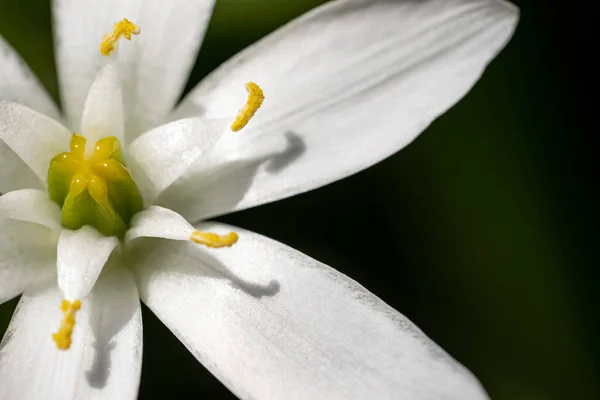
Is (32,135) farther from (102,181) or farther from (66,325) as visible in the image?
(66,325)

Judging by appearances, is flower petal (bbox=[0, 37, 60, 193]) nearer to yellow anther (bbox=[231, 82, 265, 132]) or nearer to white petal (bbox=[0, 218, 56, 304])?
white petal (bbox=[0, 218, 56, 304])

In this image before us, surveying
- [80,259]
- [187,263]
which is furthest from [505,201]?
[80,259]

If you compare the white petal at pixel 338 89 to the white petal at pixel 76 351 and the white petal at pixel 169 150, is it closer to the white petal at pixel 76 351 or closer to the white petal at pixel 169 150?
the white petal at pixel 169 150

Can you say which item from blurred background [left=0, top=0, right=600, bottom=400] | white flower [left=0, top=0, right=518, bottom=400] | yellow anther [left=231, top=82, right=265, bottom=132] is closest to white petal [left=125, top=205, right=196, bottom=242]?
white flower [left=0, top=0, right=518, bottom=400]

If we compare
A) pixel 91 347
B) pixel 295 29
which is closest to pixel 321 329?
pixel 91 347

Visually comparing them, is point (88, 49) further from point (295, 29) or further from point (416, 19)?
point (416, 19)
